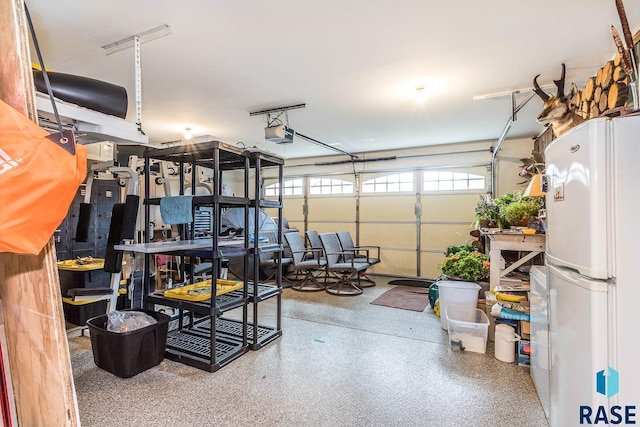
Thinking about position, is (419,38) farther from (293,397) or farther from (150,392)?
(150,392)

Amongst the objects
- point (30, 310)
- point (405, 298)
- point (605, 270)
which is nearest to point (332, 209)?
point (405, 298)

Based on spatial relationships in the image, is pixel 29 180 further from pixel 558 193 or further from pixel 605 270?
pixel 558 193

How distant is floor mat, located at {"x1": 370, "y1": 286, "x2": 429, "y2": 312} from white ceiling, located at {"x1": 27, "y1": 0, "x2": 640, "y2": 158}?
2597 mm

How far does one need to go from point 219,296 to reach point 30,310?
1964 mm

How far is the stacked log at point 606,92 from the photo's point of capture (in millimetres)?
2055

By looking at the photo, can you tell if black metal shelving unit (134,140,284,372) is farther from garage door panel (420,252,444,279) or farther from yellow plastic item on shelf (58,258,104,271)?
garage door panel (420,252,444,279)

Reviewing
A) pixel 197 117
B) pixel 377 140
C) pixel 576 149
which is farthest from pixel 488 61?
pixel 197 117

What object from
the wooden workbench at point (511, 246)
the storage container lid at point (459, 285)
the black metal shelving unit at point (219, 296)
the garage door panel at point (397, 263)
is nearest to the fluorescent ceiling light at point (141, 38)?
the black metal shelving unit at point (219, 296)

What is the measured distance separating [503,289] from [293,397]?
198 centimetres

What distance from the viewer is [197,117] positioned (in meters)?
4.27

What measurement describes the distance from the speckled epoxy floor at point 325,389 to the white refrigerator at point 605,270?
2.70 ft

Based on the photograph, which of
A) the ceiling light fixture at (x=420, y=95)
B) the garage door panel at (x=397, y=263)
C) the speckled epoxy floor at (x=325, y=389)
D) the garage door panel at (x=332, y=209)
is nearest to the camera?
the speckled epoxy floor at (x=325, y=389)

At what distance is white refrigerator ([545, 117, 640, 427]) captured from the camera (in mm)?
1093

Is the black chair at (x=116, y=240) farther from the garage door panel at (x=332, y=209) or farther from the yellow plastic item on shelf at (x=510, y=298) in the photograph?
the garage door panel at (x=332, y=209)
